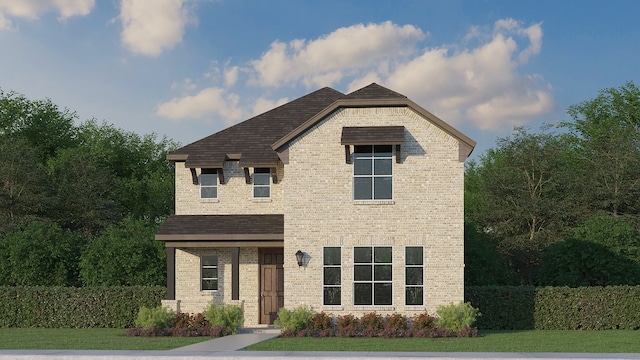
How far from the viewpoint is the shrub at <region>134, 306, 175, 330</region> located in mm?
23125

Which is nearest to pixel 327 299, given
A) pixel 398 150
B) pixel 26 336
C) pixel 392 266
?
pixel 392 266

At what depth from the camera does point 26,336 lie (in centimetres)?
2288

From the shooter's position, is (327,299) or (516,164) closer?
(327,299)

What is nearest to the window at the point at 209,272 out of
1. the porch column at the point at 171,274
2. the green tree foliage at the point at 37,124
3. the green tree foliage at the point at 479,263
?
the porch column at the point at 171,274

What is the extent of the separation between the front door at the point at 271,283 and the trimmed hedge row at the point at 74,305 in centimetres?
339

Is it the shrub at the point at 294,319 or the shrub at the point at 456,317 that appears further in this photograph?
the shrub at the point at 294,319

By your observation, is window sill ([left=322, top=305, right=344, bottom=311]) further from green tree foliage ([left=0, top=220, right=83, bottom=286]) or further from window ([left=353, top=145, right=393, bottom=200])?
green tree foliage ([left=0, top=220, right=83, bottom=286])

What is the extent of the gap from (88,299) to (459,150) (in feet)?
45.0

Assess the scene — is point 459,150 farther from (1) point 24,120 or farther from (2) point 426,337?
(1) point 24,120

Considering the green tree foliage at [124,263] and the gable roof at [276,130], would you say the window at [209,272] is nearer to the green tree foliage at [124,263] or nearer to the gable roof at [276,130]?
the green tree foliage at [124,263]

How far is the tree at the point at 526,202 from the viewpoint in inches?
1620

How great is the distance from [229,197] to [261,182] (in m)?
1.24

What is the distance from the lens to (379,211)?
24.0 meters

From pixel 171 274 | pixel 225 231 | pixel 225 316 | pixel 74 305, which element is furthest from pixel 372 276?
pixel 74 305
